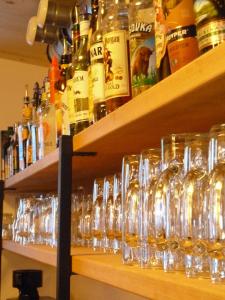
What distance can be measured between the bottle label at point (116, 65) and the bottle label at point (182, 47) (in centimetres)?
18

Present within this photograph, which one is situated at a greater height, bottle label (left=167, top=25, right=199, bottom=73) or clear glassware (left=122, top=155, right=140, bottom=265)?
bottle label (left=167, top=25, right=199, bottom=73)

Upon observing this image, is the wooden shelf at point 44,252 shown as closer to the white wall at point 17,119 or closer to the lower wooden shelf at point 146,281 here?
the lower wooden shelf at point 146,281

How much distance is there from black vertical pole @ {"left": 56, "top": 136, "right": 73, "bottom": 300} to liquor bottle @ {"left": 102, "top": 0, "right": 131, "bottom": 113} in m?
0.21

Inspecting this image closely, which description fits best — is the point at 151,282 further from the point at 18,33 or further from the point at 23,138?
the point at 18,33

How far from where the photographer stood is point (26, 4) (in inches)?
76.3

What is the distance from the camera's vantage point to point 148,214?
2.65 feet

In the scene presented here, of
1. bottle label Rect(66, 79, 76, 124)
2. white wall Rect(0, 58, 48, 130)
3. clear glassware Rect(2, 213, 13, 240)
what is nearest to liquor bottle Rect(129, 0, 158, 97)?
bottle label Rect(66, 79, 76, 124)

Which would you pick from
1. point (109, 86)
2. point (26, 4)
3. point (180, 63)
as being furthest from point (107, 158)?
point (26, 4)

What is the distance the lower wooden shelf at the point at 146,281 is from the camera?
0.56 meters

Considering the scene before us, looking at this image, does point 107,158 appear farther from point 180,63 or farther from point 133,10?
point 180,63

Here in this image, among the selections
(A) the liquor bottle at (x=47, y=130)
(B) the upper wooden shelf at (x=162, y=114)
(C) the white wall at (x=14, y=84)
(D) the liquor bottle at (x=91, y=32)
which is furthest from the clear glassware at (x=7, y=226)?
(D) the liquor bottle at (x=91, y=32)

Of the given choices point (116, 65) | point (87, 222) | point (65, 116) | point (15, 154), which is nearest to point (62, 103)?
point (65, 116)

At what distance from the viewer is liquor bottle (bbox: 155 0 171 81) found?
76 cm

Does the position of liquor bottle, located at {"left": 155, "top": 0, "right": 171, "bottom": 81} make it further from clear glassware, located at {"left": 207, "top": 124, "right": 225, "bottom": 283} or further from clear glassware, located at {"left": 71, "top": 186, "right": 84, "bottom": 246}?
clear glassware, located at {"left": 71, "top": 186, "right": 84, "bottom": 246}
